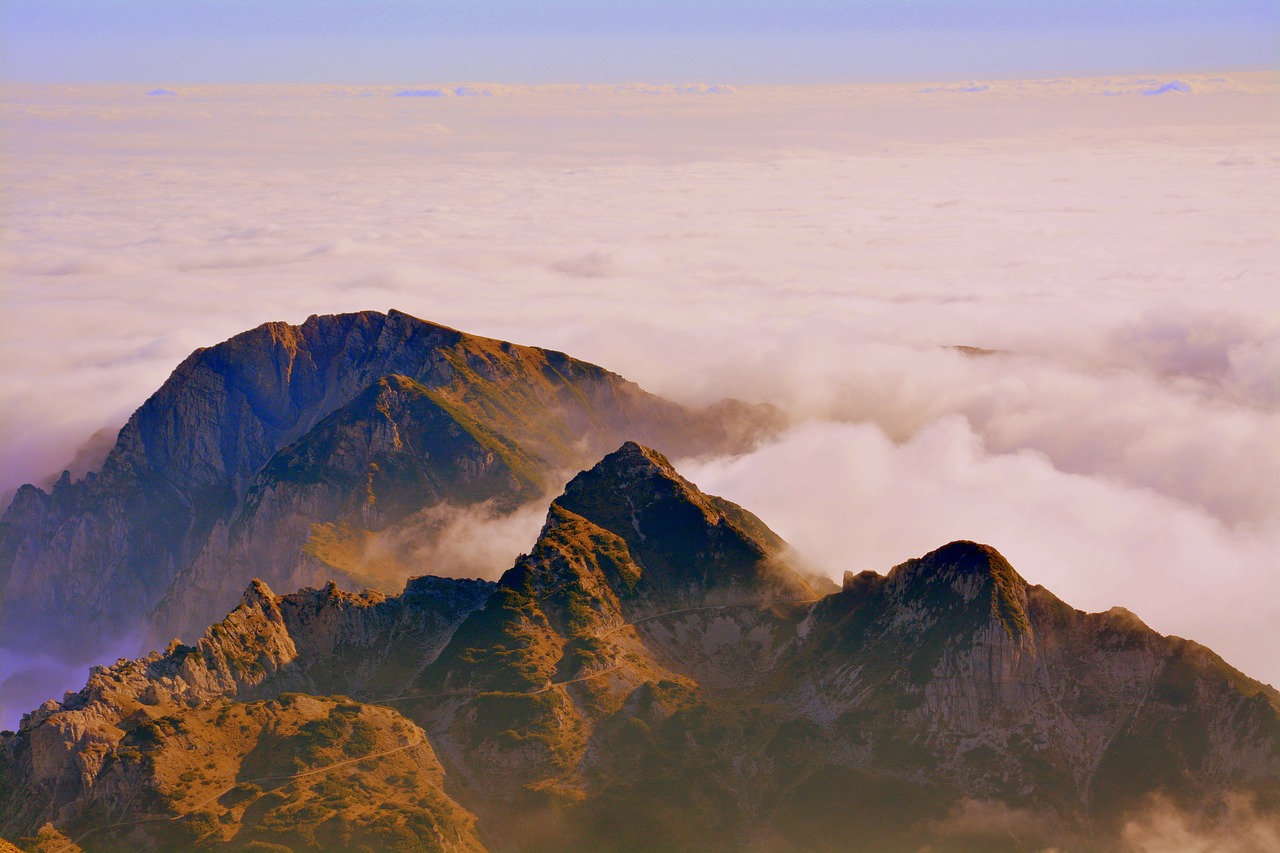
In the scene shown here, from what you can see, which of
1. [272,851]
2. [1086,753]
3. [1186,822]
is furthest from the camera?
[1086,753]

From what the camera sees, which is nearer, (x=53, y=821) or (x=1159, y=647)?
(x=53, y=821)

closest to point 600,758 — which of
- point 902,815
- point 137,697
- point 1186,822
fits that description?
point 902,815

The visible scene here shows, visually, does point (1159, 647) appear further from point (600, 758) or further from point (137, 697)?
point (137, 697)

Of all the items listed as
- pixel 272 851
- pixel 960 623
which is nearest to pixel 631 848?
pixel 272 851

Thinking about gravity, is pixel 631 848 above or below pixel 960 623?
below

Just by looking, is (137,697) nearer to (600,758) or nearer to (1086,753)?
(600,758)

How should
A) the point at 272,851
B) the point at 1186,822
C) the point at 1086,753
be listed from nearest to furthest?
the point at 272,851
the point at 1186,822
the point at 1086,753

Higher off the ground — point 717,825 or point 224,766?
point 224,766

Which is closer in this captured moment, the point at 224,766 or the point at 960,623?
the point at 224,766
